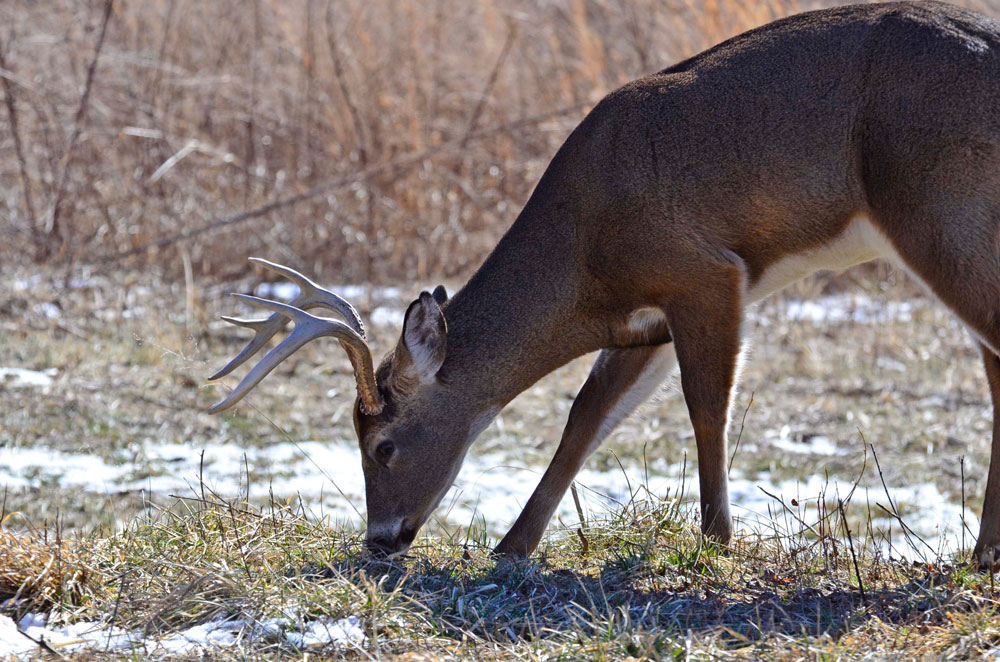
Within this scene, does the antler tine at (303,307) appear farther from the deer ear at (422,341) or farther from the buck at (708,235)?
the deer ear at (422,341)

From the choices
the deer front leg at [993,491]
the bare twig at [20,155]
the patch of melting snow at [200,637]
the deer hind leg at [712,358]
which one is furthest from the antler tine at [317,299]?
the bare twig at [20,155]

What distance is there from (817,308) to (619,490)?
4285 mm

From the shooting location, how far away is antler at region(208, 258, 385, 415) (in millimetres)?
4238

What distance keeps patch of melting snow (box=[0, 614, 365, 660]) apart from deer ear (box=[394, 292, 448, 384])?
56.2 inches

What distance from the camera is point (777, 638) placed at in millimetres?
3414

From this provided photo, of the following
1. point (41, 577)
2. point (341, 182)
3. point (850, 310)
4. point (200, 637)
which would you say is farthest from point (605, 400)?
point (341, 182)

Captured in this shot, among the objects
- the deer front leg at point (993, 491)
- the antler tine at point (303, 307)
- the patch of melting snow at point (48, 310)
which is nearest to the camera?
the deer front leg at point (993, 491)

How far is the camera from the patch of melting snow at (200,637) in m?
3.45

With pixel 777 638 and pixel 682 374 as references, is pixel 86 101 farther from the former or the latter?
pixel 777 638

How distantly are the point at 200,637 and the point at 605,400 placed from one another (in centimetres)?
233

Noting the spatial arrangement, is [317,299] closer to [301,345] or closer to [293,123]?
[301,345]

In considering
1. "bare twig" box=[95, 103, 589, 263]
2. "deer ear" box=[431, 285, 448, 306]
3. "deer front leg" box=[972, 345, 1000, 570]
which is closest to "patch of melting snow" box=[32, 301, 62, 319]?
"bare twig" box=[95, 103, 589, 263]

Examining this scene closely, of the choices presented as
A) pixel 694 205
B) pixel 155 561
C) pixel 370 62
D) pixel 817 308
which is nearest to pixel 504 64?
pixel 370 62

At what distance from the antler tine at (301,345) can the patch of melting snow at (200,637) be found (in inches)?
33.0
